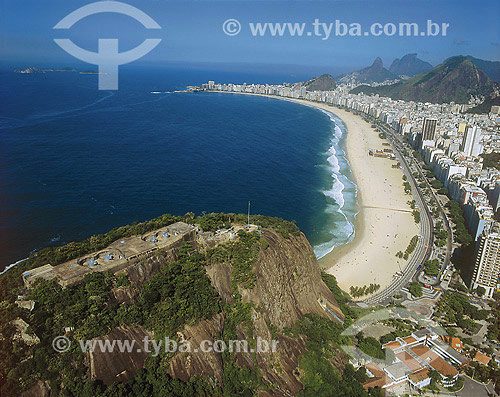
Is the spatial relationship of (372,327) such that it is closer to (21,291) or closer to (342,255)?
(342,255)

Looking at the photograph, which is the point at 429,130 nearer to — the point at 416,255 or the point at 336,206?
the point at 336,206

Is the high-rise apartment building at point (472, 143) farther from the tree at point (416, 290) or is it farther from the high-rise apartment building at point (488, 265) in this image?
the tree at point (416, 290)

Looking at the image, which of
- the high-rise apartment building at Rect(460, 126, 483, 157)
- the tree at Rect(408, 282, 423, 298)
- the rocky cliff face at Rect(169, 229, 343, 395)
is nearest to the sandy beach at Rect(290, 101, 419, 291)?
the tree at Rect(408, 282, 423, 298)

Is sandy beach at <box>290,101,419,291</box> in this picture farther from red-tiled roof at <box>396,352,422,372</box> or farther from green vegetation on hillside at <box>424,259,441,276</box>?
red-tiled roof at <box>396,352,422,372</box>

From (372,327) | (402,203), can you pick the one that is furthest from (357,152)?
(372,327)

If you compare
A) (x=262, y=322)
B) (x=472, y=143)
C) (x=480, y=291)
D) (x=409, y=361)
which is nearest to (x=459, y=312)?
(x=480, y=291)

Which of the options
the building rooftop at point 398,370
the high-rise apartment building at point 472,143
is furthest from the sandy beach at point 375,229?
the high-rise apartment building at point 472,143
